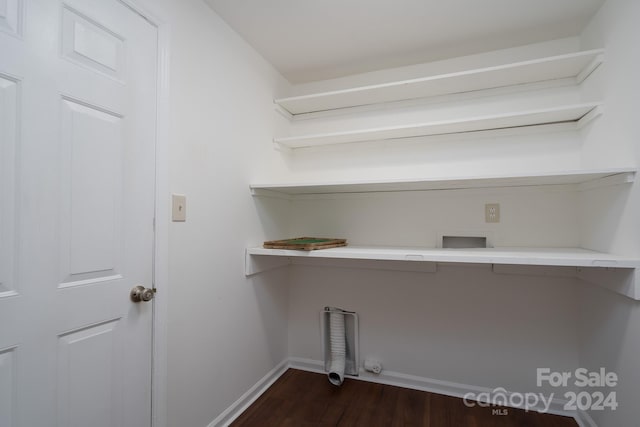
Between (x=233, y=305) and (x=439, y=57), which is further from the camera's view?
(x=439, y=57)

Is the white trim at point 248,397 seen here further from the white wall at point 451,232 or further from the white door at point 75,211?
the white door at point 75,211

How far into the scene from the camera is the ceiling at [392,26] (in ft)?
4.98

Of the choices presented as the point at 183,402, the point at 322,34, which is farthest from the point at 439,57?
the point at 183,402

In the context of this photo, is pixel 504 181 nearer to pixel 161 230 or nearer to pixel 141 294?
pixel 161 230

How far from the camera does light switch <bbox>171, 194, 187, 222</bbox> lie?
1330 mm

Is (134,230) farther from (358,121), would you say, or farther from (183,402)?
(358,121)

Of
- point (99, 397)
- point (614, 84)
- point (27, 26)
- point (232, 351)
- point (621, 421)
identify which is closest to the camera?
point (27, 26)

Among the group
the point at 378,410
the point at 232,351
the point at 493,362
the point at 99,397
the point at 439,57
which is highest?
the point at 439,57

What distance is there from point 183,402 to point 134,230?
82 centimetres

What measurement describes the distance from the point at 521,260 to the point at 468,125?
872 millimetres

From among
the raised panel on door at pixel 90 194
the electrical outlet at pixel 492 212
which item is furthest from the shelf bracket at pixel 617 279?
the raised panel on door at pixel 90 194

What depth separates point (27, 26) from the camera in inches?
34.4

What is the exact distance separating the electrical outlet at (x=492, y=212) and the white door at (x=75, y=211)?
1832 millimetres

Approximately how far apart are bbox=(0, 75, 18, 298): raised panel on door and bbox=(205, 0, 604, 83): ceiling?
3.47 feet
